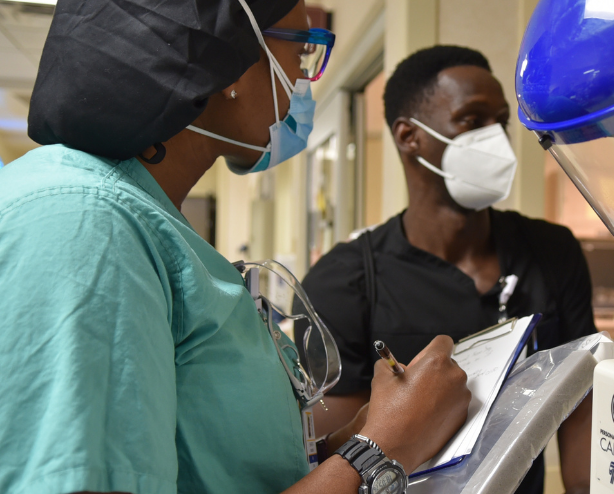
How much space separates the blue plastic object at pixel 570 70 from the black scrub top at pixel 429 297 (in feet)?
2.13

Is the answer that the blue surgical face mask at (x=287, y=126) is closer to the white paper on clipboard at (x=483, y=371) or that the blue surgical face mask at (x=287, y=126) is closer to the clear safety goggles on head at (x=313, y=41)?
the clear safety goggles on head at (x=313, y=41)

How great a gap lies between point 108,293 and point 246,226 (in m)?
6.68

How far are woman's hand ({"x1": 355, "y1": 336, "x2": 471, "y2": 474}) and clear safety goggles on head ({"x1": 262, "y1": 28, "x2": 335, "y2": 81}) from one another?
0.48m

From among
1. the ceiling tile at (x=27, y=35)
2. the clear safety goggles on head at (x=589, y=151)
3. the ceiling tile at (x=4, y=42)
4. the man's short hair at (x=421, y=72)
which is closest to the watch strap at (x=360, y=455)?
the clear safety goggles on head at (x=589, y=151)

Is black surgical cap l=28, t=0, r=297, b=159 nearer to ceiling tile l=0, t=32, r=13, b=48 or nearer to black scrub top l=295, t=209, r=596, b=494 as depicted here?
black scrub top l=295, t=209, r=596, b=494

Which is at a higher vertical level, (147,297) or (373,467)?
(147,297)

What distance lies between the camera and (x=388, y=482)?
547mm

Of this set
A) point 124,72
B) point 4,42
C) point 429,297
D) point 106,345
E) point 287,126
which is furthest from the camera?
point 4,42

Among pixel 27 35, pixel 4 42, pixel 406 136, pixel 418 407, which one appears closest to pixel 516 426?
pixel 418 407

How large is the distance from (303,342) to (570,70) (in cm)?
61

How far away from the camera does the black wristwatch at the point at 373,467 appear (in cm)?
54

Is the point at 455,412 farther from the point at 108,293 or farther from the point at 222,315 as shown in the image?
the point at 108,293

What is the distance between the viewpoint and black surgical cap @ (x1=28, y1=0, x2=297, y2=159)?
1.72 ft

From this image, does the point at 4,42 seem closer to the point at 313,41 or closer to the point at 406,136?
the point at 406,136
